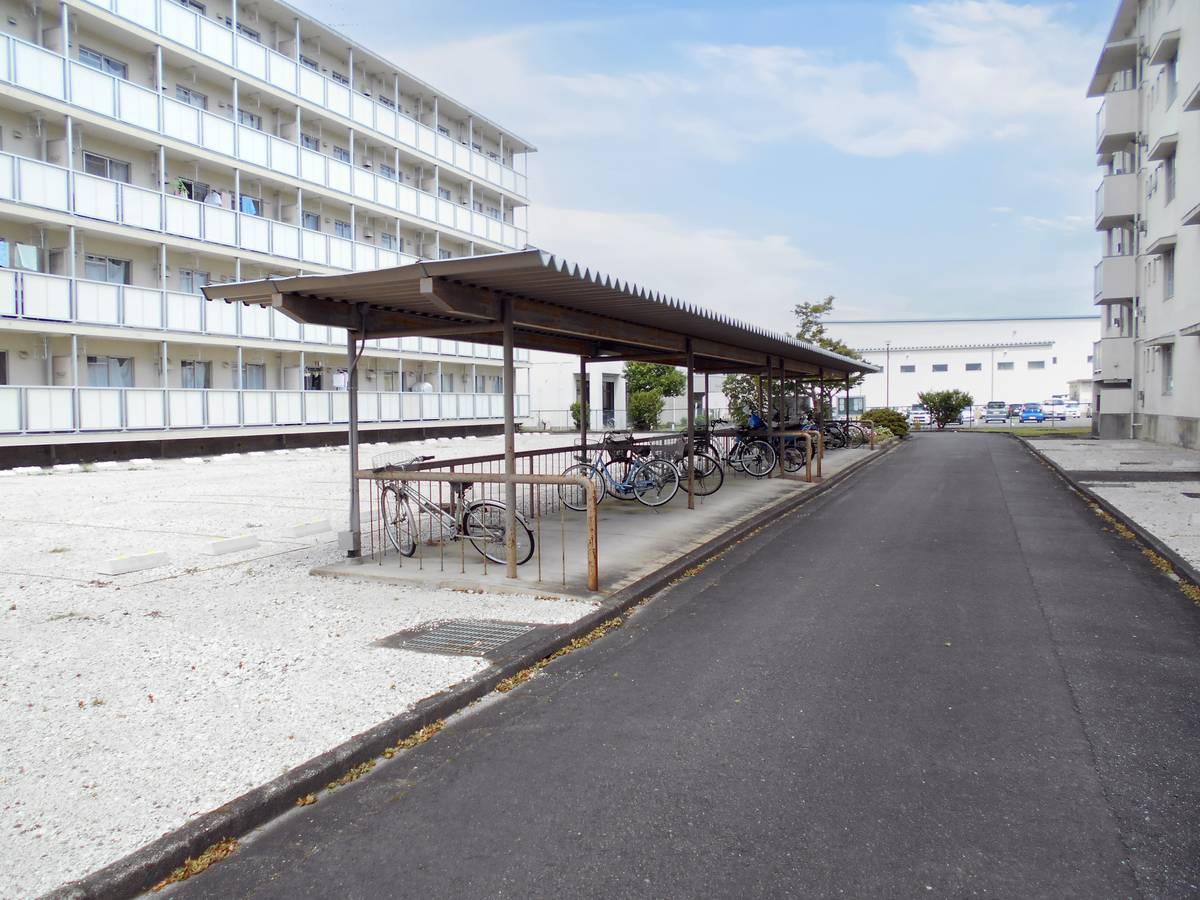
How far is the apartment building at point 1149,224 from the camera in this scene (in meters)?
23.4

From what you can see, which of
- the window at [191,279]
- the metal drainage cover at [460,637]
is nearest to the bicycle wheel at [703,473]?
the metal drainage cover at [460,637]

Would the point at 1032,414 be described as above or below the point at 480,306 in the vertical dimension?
below

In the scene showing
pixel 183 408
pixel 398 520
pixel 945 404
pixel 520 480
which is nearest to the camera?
pixel 520 480

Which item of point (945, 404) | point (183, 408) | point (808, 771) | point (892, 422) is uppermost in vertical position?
point (945, 404)

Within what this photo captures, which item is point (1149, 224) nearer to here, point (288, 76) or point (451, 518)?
point (288, 76)

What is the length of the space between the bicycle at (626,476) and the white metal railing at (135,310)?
4616mm

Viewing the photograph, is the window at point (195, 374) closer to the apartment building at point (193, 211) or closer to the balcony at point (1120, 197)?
the apartment building at point (193, 211)

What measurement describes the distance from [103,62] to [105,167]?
2728 mm

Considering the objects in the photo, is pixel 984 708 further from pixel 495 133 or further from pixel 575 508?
pixel 495 133

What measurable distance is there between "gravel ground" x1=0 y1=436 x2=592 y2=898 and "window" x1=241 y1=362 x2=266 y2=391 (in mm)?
16207

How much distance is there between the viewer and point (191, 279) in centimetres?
2444

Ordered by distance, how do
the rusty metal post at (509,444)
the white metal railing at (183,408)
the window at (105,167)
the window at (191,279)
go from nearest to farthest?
the rusty metal post at (509,444)
the white metal railing at (183,408)
the window at (105,167)
the window at (191,279)

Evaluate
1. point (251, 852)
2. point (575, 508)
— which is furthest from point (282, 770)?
point (575, 508)

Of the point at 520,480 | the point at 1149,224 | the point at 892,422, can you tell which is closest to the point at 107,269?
the point at 520,480
